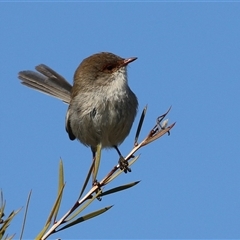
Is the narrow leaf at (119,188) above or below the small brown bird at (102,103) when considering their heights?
below

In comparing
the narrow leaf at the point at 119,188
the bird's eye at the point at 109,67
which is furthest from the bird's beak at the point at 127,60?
the narrow leaf at the point at 119,188

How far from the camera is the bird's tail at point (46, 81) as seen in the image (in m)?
7.35

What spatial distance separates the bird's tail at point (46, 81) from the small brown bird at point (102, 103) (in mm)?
975

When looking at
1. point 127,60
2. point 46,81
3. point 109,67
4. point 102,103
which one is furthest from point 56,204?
point 46,81

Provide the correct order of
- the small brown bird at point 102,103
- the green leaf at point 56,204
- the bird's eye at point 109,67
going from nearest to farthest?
the green leaf at point 56,204 < the small brown bird at point 102,103 < the bird's eye at point 109,67

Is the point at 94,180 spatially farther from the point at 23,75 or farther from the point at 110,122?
the point at 23,75

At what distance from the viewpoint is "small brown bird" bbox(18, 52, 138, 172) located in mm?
5518

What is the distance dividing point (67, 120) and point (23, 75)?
1.72 metres

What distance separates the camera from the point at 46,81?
298 inches

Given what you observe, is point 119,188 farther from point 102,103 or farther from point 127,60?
point 127,60

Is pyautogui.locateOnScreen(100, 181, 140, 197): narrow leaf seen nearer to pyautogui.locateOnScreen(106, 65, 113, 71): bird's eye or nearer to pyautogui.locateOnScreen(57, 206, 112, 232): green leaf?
pyautogui.locateOnScreen(57, 206, 112, 232): green leaf

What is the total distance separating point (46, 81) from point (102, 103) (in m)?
2.29

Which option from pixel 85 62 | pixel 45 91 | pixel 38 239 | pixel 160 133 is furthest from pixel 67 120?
pixel 38 239

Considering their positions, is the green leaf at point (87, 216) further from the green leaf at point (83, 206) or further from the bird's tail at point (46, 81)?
the bird's tail at point (46, 81)
